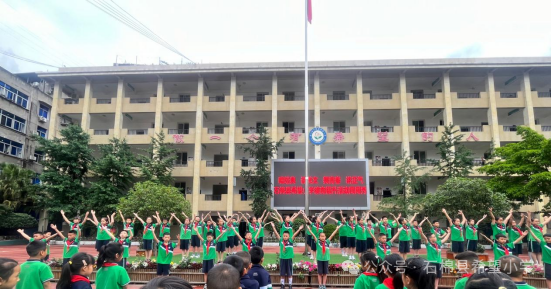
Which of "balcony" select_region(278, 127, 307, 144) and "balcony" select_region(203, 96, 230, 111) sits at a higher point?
"balcony" select_region(203, 96, 230, 111)

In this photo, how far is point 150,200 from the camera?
15.7 m

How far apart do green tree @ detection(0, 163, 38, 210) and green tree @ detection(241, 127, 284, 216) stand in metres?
13.6

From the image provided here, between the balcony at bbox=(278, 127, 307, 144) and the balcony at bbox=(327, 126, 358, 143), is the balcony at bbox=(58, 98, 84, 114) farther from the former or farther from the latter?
the balcony at bbox=(327, 126, 358, 143)

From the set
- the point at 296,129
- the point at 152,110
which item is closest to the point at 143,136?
the point at 152,110

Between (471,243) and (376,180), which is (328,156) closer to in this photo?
(376,180)

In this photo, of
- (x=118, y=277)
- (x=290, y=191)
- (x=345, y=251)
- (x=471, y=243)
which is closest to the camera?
(x=118, y=277)

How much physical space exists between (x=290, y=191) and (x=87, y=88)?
17.2 meters

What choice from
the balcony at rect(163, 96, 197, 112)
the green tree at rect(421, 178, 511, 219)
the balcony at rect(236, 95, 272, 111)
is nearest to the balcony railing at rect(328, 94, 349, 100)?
the balcony at rect(236, 95, 272, 111)

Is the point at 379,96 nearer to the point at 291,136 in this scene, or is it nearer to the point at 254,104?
the point at 291,136

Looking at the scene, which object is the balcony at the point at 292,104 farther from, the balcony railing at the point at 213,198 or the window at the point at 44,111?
the window at the point at 44,111

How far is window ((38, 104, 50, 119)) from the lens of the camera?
2684 cm

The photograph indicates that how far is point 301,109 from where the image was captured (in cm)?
2336

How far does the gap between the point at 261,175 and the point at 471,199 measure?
11297 mm

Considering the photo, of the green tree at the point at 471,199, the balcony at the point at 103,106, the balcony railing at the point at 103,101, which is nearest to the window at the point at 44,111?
the balcony railing at the point at 103,101
